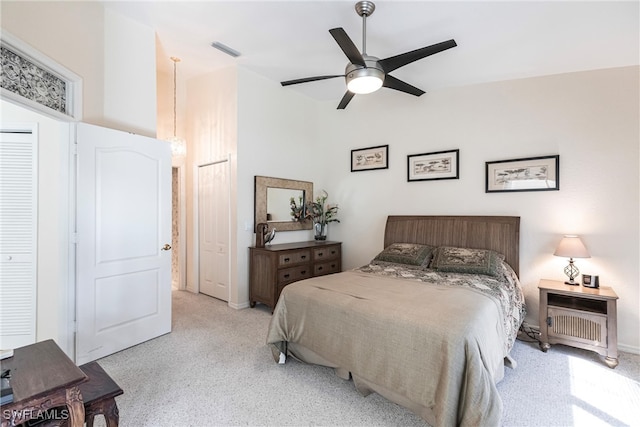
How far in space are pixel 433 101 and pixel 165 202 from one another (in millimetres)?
3614

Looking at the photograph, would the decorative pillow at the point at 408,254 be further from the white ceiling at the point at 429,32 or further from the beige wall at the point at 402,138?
the white ceiling at the point at 429,32

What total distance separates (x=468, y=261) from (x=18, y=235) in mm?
4301

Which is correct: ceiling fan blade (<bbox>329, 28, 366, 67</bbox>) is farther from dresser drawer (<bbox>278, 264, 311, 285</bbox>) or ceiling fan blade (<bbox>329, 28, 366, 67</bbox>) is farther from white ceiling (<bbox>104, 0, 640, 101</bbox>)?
dresser drawer (<bbox>278, 264, 311, 285</bbox>)

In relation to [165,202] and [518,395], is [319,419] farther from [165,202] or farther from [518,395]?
[165,202]

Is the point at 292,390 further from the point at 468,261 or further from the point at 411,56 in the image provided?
the point at 411,56

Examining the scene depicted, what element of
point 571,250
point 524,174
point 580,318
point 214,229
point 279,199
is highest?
point 524,174

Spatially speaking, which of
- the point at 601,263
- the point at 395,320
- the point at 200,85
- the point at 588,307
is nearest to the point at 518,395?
the point at 395,320

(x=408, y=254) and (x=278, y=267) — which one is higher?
(x=408, y=254)

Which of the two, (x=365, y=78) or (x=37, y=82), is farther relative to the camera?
(x=365, y=78)

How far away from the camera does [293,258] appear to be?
4.02 metres

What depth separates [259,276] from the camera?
4012 millimetres

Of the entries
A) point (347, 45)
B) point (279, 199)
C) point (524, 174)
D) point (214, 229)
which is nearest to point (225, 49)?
point (347, 45)

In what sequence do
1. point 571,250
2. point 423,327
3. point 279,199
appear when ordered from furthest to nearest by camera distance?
point 279,199
point 571,250
point 423,327

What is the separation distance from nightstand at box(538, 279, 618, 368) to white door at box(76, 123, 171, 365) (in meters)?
3.92
